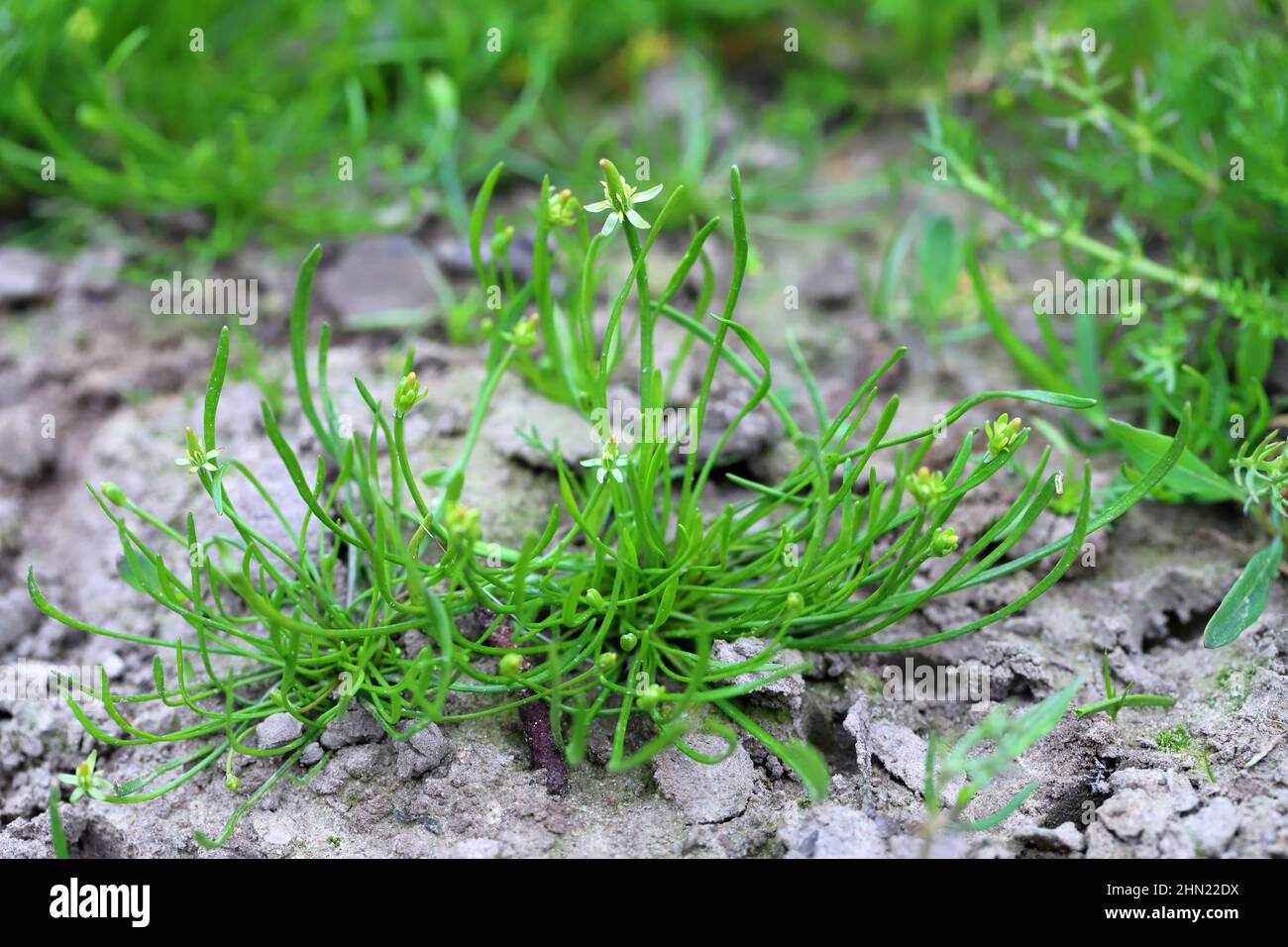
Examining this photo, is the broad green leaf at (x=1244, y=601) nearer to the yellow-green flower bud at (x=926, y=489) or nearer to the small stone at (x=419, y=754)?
the yellow-green flower bud at (x=926, y=489)

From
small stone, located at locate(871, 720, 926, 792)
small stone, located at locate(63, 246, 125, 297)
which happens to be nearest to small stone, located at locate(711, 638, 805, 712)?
small stone, located at locate(871, 720, 926, 792)

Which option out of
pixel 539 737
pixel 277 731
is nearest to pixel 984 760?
pixel 539 737

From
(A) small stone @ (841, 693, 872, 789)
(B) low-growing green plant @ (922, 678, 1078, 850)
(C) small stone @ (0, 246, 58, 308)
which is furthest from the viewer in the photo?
(C) small stone @ (0, 246, 58, 308)

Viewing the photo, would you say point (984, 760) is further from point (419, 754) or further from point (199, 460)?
point (199, 460)

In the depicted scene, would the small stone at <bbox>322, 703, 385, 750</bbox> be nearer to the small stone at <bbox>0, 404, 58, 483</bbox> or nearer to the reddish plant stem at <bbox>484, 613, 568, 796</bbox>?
the reddish plant stem at <bbox>484, 613, 568, 796</bbox>

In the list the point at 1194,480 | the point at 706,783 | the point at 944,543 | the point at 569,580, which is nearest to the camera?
the point at 944,543
